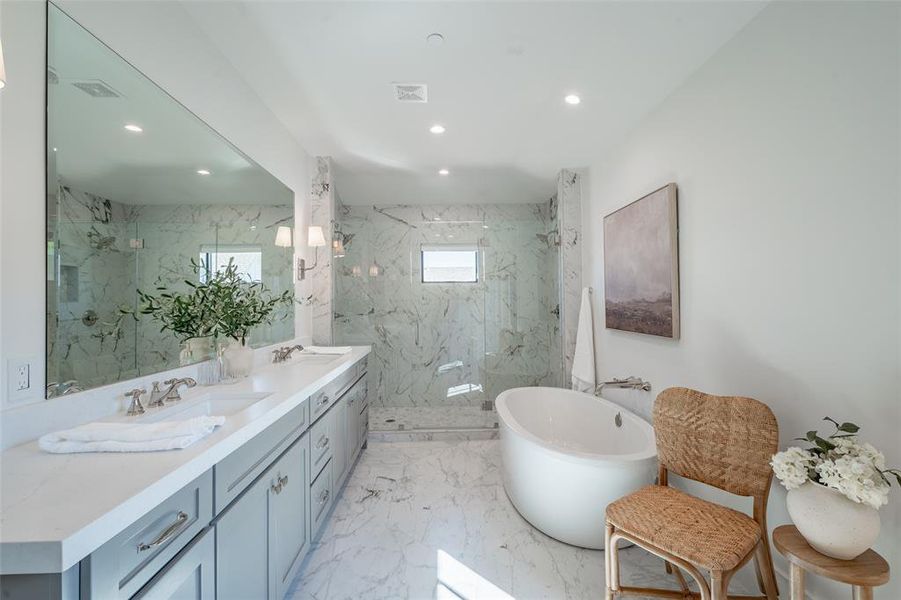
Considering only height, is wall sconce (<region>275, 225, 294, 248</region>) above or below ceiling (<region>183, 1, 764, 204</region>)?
below

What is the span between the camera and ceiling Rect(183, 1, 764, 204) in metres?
1.51

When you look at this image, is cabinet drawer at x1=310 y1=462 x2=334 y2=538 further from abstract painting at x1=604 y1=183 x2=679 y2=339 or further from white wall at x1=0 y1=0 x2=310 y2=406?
abstract painting at x1=604 y1=183 x2=679 y2=339

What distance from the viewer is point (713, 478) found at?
4.82ft

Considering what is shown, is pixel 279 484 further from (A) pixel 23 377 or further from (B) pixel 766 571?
(B) pixel 766 571

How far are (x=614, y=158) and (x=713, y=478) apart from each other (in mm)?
2271

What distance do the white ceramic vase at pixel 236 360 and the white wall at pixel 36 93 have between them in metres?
0.73

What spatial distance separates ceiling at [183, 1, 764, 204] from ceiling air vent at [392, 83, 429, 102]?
0.04m

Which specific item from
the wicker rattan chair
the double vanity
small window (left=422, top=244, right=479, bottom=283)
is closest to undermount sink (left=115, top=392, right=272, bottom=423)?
the double vanity

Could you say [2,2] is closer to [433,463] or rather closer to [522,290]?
[433,463]

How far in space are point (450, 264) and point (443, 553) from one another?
273 cm

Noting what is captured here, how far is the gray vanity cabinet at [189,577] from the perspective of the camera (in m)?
0.81

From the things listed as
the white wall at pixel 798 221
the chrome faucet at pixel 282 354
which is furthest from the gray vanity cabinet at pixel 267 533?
the white wall at pixel 798 221

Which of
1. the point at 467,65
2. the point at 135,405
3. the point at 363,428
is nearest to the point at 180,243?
the point at 135,405

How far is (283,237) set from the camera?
243cm
